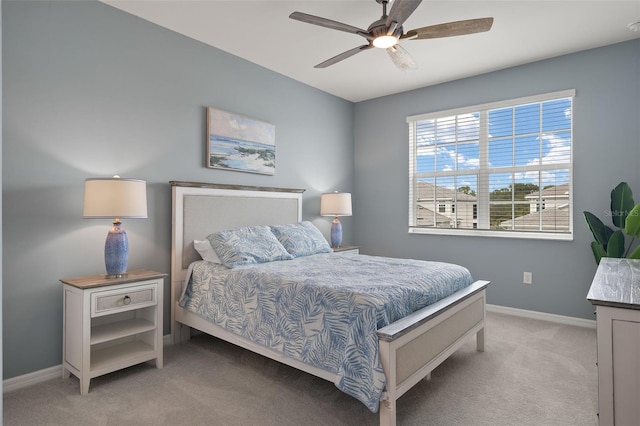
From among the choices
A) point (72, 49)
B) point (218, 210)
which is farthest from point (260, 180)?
point (72, 49)

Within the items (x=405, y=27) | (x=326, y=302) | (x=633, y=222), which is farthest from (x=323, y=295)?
(x=633, y=222)

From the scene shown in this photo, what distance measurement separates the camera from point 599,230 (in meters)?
3.35

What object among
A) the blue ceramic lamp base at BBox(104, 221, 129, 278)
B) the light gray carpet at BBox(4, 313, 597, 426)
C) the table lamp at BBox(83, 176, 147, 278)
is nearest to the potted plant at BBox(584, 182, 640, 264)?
the light gray carpet at BBox(4, 313, 597, 426)

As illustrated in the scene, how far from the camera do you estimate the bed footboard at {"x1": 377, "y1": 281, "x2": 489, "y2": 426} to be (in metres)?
1.86

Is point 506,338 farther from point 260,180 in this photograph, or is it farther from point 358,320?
point 260,180

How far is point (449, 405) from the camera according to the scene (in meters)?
2.23

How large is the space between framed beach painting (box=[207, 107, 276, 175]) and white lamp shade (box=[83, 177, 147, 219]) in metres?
1.10

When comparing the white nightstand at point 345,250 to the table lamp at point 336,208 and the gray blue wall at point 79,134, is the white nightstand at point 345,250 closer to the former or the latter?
the table lamp at point 336,208

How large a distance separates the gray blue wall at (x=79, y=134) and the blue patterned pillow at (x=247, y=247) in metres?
0.54

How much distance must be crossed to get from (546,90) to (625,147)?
902 mm

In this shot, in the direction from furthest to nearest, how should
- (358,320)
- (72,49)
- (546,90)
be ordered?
(546,90) < (72,49) < (358,320)

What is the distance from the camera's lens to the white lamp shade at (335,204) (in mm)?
4508

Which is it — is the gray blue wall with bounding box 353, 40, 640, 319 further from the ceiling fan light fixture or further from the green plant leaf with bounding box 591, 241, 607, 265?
the ceiling fan light fixture

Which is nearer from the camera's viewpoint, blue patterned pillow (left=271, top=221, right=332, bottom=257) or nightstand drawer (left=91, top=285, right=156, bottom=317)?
nightstand drawer (left=91, top=285, right=156, bottom=317)
